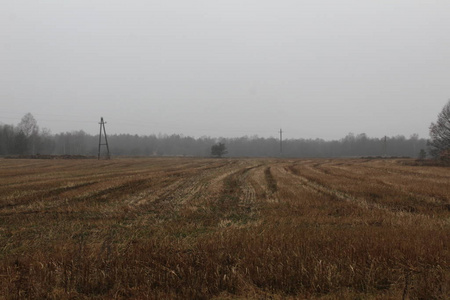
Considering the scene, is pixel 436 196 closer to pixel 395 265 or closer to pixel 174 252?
pixel 395 265

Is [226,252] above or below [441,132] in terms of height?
below

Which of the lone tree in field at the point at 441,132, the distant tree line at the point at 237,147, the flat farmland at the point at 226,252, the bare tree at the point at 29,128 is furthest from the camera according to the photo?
the distant tree line at the point at 237,147

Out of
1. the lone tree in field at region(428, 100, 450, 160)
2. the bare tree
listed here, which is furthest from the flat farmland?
the bare tree

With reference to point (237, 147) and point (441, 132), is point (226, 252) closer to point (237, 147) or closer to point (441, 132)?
point (441, 132)

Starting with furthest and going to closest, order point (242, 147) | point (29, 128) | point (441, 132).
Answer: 1. point (242, 147)
2. point (29, 128)
3. point (441, 132)

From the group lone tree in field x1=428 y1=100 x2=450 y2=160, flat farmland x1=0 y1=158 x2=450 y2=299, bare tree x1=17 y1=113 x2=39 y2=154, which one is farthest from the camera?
bare tree x1=17 y1=113 x2=39 y2=154

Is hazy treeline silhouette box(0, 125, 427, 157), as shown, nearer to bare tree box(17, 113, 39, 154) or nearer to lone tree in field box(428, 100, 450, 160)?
bare tree box(17, 113, 39, 154)

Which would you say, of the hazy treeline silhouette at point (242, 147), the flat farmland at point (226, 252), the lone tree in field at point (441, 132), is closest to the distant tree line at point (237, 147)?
the hazy treeline silhouette at point (242, 147)

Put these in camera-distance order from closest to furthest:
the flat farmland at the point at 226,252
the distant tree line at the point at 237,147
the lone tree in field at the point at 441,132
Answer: the flat farmland at the point at 226,252
the lone tree in field at the point at 441,132
the distant tree line at the point at 237,147

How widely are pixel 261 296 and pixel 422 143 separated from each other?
653 ft

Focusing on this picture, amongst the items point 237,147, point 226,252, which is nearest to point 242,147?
point 237,147

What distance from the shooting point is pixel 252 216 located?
335 inches

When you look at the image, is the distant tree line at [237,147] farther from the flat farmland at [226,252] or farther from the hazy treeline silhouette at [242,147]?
the flat farmland at [226,252]

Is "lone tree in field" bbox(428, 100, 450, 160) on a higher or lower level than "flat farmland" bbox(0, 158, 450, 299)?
higher
